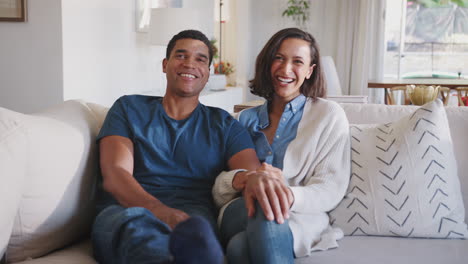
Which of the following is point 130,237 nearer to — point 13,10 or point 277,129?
point 277,129

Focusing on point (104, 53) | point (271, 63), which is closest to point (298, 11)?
point (104, 53)

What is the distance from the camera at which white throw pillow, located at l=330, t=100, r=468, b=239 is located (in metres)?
1.83

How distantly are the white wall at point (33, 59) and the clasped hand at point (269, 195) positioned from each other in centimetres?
243

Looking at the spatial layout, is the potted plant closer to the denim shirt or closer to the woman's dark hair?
the woman's dark hair

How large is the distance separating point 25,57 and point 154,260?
2811 mm

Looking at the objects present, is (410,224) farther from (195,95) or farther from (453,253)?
(195,95)

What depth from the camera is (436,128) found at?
1890 mm

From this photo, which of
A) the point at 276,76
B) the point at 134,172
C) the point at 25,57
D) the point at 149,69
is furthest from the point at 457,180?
the point at 149,69

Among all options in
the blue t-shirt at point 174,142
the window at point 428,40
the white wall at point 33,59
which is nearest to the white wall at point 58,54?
the white wall at point 33,59

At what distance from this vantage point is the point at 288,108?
208cm

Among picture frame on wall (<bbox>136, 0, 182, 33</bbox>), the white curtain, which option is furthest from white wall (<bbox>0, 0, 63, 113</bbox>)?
the white curtain

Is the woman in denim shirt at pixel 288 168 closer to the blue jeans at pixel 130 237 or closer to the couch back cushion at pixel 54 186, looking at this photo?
the blue jeans at pixel 130 237

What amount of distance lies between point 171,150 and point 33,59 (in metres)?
2.16

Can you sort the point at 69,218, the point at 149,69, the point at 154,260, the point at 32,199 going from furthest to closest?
the point at 149,69 < the point at 69,218 < the point at 32,199 < the point at 154,260
